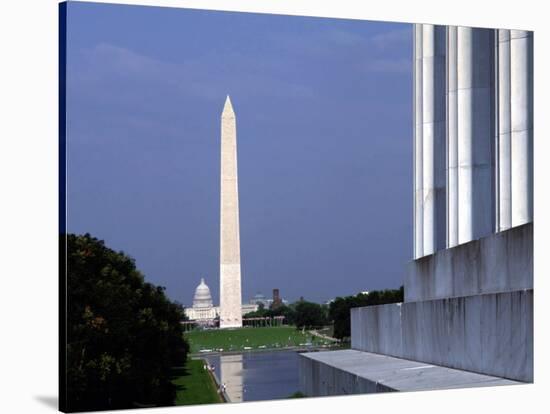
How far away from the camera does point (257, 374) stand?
2091cm

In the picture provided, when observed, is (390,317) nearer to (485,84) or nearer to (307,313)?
(307,313)

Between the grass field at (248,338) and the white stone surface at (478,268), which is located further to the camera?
the grass field at (248,338)

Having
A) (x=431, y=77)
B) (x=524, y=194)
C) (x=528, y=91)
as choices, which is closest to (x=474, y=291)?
(x=524, y=194)

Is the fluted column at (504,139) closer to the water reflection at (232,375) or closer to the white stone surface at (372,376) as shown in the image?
the white stone surface at (372,376)

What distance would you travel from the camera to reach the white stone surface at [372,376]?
1616 cm

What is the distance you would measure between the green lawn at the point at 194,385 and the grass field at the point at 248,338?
0.38m

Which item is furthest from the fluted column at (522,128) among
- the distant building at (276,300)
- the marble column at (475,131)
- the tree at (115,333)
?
the tree at (115,333)

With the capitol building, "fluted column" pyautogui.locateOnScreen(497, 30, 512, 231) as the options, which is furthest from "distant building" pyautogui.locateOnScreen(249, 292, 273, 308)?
"fluted column" pyautogui.locateOnScreen(497, 30, 512, 231)

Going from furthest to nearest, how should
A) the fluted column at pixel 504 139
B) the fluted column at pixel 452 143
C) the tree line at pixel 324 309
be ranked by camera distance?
the tree line at pixel 324 309, the fluted column at pixel 452 143, the fluted column at pixel 504 139

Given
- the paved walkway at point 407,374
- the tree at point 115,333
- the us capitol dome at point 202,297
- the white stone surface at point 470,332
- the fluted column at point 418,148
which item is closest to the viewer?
the tree at point 115,333

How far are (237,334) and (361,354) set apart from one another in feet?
7.27

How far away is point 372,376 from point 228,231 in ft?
22.4
